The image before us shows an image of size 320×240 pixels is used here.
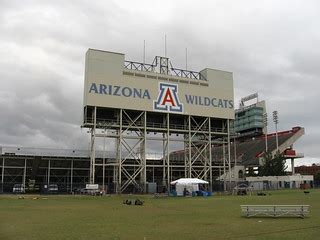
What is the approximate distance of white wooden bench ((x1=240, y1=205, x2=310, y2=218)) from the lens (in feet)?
78.8

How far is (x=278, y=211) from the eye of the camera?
2462cm

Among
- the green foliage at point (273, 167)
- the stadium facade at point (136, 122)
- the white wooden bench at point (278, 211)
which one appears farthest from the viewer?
the green foliage at point (273, 167)

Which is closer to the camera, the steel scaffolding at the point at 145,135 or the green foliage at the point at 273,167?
the steel scaffolding at the point at 145,135

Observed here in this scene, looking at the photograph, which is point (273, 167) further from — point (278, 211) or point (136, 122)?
point (278, 211)

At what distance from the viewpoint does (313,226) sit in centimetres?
1945

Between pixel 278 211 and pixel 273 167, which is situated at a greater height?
pixel 273 167

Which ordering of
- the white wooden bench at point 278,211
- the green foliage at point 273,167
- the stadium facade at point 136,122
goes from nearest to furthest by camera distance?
the white wooden bench at point 278,211, the stadium facade at point 136,122, the green foliage at point 273,167

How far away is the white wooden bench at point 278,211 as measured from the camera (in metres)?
24.0

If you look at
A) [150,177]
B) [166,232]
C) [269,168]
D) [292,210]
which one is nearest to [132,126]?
[150,177]

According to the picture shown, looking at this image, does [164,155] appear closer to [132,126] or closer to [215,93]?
[132,126]

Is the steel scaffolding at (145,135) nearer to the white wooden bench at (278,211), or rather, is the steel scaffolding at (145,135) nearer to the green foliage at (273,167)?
the green foliage at (273,167)

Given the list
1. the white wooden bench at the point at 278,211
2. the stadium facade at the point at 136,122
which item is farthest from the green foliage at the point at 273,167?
the white wooden bench at the point at 278,211

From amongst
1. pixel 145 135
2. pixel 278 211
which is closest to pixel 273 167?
pixel 145 135

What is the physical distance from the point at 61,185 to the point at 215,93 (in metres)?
35.4
